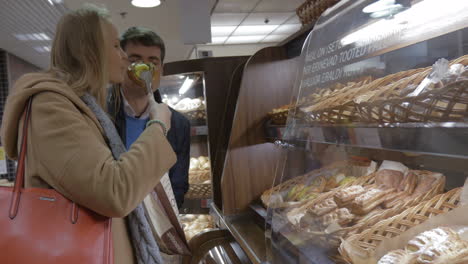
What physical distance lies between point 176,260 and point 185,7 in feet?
7.07

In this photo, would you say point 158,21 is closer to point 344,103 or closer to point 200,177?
point 200,177

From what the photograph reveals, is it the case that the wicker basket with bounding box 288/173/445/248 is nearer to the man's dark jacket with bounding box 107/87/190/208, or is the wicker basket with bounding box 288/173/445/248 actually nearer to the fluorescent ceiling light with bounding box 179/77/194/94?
the man's dark jacket with bounding box 107/87/190/208

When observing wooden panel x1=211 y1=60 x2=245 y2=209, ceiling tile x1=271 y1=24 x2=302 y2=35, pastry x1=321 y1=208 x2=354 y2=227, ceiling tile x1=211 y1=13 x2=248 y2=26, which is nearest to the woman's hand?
pastry x1=321 y1=208 x2=354 y2=227

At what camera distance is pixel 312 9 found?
6.12 feet

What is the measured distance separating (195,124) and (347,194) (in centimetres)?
210

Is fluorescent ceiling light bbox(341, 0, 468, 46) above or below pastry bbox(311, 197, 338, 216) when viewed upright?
above

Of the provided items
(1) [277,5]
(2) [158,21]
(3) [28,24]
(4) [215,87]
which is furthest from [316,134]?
(1) [277,5]

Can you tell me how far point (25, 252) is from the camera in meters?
0.90

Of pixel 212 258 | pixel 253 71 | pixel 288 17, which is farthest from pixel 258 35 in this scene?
pixel 212 258

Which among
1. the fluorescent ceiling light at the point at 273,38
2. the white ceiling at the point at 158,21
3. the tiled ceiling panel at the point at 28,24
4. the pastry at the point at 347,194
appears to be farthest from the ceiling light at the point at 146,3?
the fluorescent ceiling light at the point at 273,38

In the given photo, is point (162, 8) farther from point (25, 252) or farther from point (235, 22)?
point (25, 252)

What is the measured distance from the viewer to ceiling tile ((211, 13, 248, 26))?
698cm

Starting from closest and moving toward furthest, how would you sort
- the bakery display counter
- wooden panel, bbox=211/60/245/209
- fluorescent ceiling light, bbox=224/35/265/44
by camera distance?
1. the bakery display counter
2. wooden panel, bbox=211/60/245/209
3. fluorescent ceiling light, bbox=224/35/265/44

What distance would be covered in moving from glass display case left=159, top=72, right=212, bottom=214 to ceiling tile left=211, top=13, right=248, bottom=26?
387 cm
